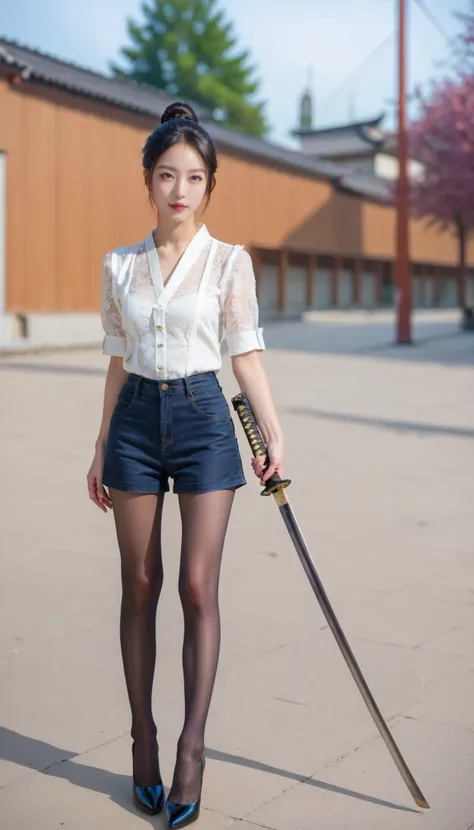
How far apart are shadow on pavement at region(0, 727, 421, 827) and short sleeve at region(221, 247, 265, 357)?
1.21 m

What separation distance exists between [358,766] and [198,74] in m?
61.3

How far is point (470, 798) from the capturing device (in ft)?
10.5

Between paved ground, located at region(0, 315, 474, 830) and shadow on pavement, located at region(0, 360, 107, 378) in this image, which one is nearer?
paved ground, located at region(0, 315, 474, 830)

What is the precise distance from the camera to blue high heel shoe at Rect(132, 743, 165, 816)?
121 inches

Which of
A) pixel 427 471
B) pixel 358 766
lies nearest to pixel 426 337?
pixel 427 471

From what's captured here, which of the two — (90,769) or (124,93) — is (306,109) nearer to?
(124,93)

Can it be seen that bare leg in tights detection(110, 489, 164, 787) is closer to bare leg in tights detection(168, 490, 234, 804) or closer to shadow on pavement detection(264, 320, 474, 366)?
bare leg in tights detection(168, 490, 234, 804)

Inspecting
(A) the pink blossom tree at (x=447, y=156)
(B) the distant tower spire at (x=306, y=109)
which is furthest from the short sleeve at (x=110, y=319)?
(B) the distant tower spire at (x=306, y=109)

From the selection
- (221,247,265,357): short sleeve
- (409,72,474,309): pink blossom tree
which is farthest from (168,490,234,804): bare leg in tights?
(409,72,474,309): pink blossom tree

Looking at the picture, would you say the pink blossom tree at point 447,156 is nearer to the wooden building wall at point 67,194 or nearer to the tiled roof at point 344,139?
the wooden building wall at point 67,194

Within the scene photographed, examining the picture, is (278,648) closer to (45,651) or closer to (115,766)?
(45,651)

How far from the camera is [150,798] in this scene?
309 cm

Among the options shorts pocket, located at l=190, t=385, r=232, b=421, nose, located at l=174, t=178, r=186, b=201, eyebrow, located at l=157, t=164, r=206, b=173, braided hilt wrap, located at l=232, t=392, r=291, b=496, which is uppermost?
eyebrow, located at l=157, t=164, r=206, b=173

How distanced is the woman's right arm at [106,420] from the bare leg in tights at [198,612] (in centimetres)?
27
